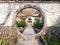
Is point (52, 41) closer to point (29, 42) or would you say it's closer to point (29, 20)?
point (29, 42)

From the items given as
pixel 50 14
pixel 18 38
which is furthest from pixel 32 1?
pixel 18 38

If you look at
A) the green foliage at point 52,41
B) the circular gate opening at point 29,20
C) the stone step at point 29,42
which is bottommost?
the circular gate opening at point 29,20

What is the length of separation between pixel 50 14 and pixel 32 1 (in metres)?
1.50

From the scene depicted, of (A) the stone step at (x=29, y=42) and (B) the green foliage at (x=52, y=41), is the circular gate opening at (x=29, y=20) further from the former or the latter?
(B) the green foliage at (x=52, y=41)

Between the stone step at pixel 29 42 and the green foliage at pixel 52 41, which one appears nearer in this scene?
the green foliage at pixel 52 41

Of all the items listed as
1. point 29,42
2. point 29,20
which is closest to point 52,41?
point 29,42

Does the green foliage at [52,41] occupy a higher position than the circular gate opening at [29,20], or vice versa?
the green foliage at [52,41]

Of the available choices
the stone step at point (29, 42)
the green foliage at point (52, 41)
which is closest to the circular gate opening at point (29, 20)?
the stone step at point (29, 42)

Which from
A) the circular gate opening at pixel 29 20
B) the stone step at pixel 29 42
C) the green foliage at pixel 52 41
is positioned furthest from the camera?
the circular gate opening at pixel 29 20

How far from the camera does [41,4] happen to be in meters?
18.5

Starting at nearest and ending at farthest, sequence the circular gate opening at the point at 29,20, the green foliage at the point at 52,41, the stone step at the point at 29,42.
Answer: the green foliage at the point at 52,41 < the stone step at the point at 29,42 < the circular gate opening at the point at 29,20

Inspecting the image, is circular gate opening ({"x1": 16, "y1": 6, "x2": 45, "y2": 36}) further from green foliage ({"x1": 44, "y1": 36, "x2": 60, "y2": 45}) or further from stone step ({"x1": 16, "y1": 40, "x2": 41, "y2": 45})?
green foliage ({"x1": 44, "y1": 36, "x2": 60, "y2": 45})

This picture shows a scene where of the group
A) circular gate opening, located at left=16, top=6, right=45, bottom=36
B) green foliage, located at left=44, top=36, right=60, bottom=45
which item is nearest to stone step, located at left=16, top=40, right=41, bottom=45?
green foliage, located at left=44, top=36, right=60, bottom=45

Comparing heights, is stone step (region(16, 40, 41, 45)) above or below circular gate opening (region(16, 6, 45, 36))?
above
